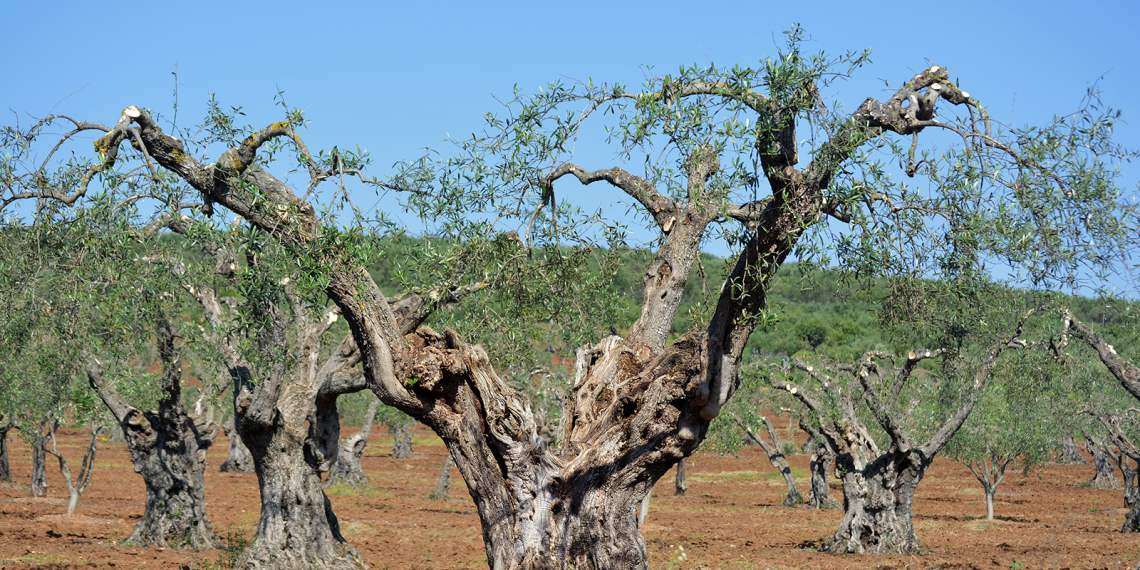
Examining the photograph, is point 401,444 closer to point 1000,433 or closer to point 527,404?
point 1000,433

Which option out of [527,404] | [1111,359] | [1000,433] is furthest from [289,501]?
[1000,433]

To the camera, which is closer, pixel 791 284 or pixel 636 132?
pixel 791 284

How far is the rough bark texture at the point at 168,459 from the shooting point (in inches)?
733

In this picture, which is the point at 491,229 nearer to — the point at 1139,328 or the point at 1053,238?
the point at 1053,238

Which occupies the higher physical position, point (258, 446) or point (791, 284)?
point (791, 284)

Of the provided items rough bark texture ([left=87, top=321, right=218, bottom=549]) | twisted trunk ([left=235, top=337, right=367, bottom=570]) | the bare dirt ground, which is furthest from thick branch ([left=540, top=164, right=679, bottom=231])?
rough bark texture ([left=87, top=321, right=218, bottom=549])

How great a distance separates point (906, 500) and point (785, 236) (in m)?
16.4

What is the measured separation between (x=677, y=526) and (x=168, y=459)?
56.7 ft

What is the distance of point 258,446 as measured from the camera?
1561 cm

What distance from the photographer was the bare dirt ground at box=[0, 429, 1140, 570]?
64.4 feet

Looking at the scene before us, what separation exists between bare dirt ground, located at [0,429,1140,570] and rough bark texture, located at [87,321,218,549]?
79cm

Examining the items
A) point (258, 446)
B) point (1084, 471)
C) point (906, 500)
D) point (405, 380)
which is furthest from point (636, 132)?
point (1084, 471)

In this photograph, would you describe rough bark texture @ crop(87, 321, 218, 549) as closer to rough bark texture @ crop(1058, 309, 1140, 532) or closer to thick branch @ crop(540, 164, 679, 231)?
thick branch @ crop(540, 164, 679, 231)

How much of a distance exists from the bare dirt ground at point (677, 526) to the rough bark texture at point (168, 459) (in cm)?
79
